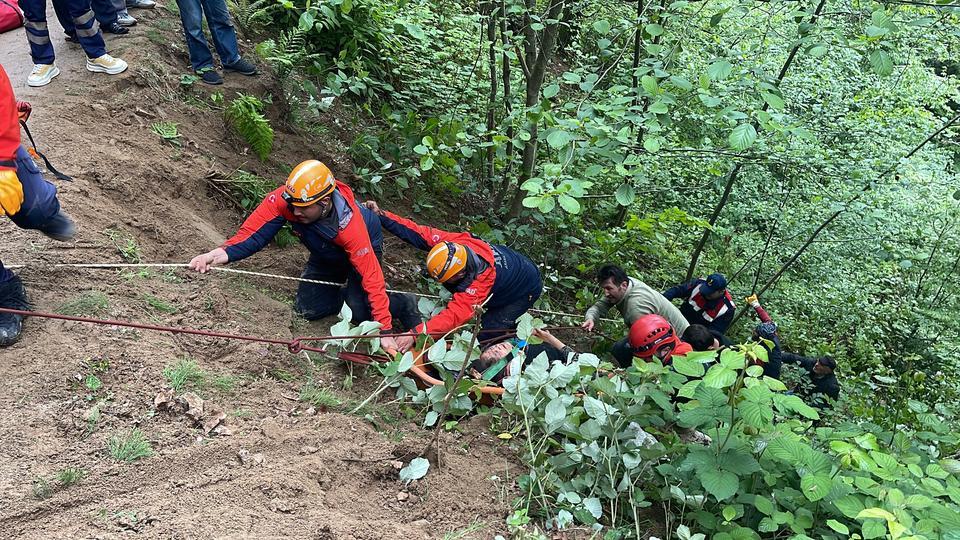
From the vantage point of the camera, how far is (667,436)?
358cm

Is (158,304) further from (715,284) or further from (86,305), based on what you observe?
(715,284)

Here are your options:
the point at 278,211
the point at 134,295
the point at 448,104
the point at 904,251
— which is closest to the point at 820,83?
the point at 904,251

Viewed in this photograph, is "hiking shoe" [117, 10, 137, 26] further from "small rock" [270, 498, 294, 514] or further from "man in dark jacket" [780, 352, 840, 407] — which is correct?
"man in dark jacket" [780, 352, 840, 407]

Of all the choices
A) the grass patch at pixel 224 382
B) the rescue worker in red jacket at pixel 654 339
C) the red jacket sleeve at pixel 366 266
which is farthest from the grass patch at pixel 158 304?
the rescue worker in red jacket at pixel 654 339

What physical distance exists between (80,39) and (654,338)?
5.31 m

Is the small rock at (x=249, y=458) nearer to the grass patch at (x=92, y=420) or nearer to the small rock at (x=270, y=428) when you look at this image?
the small rock at (x=270, y=428)

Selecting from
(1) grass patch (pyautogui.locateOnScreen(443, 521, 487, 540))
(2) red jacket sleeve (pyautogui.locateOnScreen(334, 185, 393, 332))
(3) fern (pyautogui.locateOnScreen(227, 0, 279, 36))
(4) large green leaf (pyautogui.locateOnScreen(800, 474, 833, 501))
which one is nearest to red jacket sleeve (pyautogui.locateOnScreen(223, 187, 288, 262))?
(2) red jacket sleeve (pyautogui.locateOnScreen(334, 185, 393, 332))

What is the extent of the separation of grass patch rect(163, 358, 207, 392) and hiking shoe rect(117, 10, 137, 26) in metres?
4.27

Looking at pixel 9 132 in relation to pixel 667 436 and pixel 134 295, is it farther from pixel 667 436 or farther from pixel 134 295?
pixel 667 436

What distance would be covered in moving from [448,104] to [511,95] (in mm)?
706

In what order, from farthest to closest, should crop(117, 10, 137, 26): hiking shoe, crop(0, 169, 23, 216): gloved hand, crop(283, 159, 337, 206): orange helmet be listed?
Answer: crop(117, 10, 137, 26): hiking shoe, crop(283, 159, 337, 206): orange helmet, crop(0, 169, 23, 216): gloved hand

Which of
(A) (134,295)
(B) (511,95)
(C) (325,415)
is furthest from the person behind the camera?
(B) (511,95)

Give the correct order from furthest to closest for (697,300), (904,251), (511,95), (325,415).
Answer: (904,251)
(511,95)
(697,300)
(325,415)

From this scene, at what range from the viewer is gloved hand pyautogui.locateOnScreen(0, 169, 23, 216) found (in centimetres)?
300
